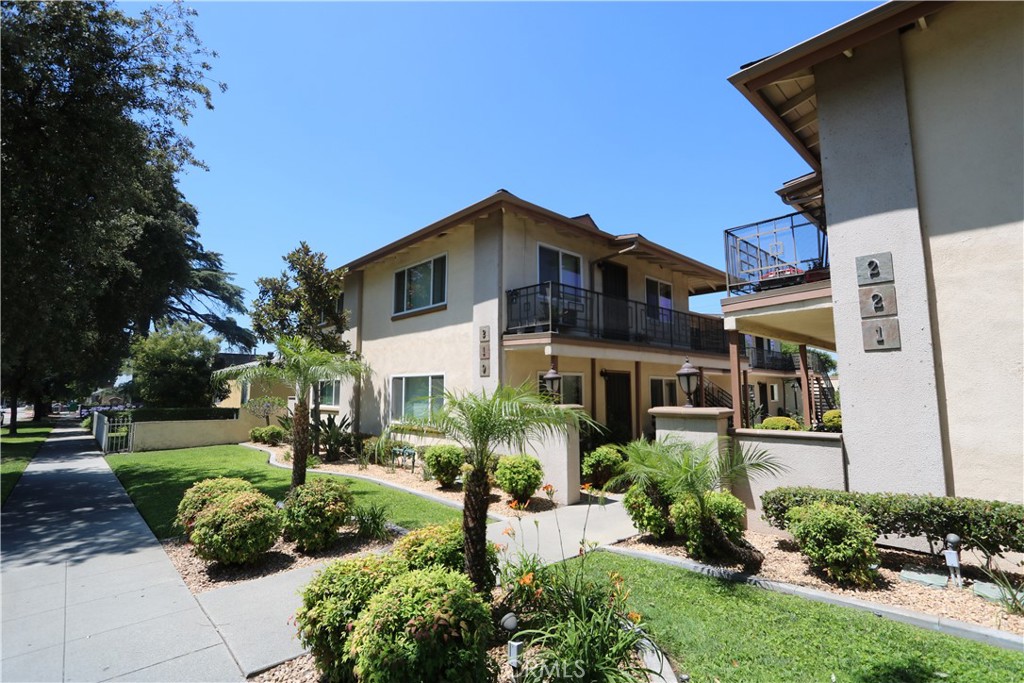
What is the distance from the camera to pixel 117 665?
11.8 feet

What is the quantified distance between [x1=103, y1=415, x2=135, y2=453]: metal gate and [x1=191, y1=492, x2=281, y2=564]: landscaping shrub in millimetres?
15607

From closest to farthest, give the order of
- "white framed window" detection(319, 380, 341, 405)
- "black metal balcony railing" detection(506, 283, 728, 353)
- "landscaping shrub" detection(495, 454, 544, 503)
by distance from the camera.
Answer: "landscaping shrub" detection(495, 454, 544, 503) → "black metal balcony railing" detection(506, 283, 728, 353) → "white framed window" detection(319, 380, 341, 405)

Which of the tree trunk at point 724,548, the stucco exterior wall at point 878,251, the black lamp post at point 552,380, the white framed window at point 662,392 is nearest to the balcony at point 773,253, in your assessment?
the stucco exterior wall at point 878,251

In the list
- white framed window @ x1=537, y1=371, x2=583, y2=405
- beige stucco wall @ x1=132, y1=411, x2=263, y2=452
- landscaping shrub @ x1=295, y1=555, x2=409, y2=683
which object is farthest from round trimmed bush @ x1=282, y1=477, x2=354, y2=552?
beige stucco wall @ x1=132, y1=411, x2=263, y2=452

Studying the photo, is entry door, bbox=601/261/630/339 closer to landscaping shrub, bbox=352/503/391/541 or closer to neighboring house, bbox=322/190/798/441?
neighboring house, bbox=322/190/798/441

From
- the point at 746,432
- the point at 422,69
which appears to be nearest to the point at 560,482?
the point at 746,432

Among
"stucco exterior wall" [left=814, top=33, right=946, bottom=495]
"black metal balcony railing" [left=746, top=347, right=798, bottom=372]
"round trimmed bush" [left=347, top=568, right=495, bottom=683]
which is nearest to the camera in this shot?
"round trimmed bush" [left=347, top=568, right=495, bottom=683]

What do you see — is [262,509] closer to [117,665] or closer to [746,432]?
[117,665]

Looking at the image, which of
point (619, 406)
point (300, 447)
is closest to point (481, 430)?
point (300, 447)

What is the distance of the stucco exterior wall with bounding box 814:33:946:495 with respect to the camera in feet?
19.5

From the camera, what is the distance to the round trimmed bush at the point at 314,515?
6078 mm

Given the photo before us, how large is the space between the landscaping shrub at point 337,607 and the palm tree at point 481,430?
74 cm

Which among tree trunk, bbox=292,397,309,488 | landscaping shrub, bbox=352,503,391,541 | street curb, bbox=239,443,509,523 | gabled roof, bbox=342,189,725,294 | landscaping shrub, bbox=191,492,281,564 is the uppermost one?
gabled roof, bbox=342,189,725,294

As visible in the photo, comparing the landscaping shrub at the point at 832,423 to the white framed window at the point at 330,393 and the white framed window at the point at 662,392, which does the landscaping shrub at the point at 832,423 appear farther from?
the white framed window at the point at 330,393
